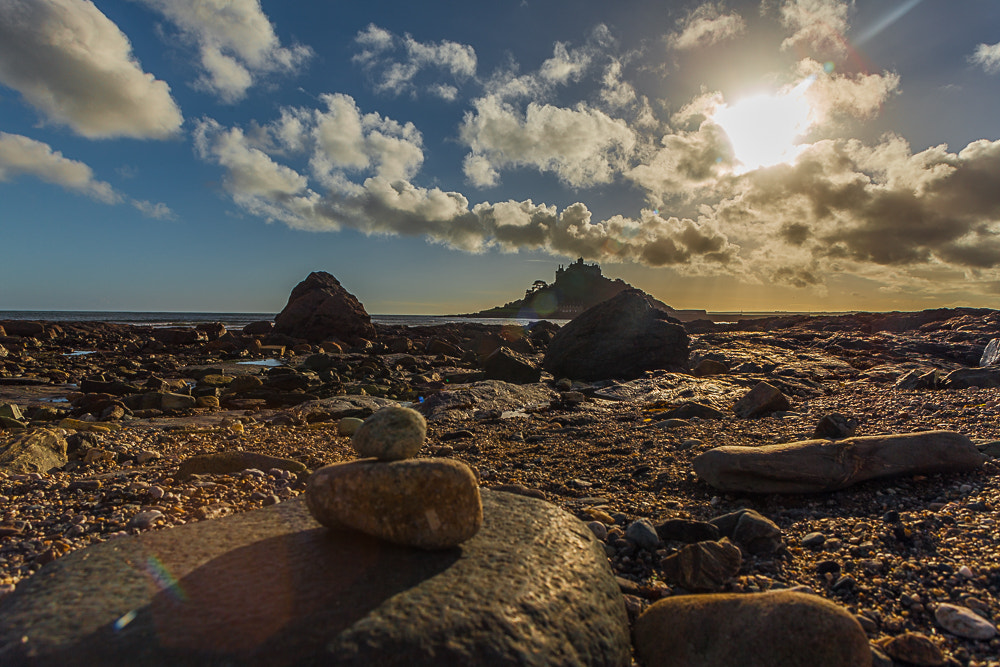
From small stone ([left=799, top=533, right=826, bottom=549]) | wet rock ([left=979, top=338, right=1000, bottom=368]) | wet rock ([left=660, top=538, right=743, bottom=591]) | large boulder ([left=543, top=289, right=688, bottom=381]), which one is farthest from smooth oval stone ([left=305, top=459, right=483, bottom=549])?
wet rock ([left=979, top=338, right=1000, bottom=368])

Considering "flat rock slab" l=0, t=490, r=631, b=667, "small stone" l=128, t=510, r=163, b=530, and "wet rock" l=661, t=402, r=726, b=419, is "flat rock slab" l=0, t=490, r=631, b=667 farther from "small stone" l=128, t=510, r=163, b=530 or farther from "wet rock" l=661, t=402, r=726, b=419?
"wet rock" l=661, t=402, r=726, b=419

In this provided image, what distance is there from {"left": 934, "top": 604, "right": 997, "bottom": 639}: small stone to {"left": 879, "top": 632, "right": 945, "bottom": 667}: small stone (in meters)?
0.17

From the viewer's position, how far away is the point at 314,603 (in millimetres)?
1887

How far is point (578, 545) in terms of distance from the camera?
2.63 meters

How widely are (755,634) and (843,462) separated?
2490 millimetres

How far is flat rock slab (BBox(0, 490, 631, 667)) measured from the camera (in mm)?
1656

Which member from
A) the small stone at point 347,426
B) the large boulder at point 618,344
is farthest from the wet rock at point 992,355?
the small stone at point 347,426

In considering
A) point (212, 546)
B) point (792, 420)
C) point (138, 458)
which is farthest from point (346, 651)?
point (792, 420)

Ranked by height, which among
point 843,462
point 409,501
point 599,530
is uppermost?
point 409,501

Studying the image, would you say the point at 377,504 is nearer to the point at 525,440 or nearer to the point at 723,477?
the point at 723,477

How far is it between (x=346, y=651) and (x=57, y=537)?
2.83m

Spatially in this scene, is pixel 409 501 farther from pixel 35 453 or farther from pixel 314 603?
pixel 35 453

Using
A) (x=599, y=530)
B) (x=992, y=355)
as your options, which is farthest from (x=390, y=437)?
(x=992, y=355)

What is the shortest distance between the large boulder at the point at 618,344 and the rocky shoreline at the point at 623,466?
61cm
